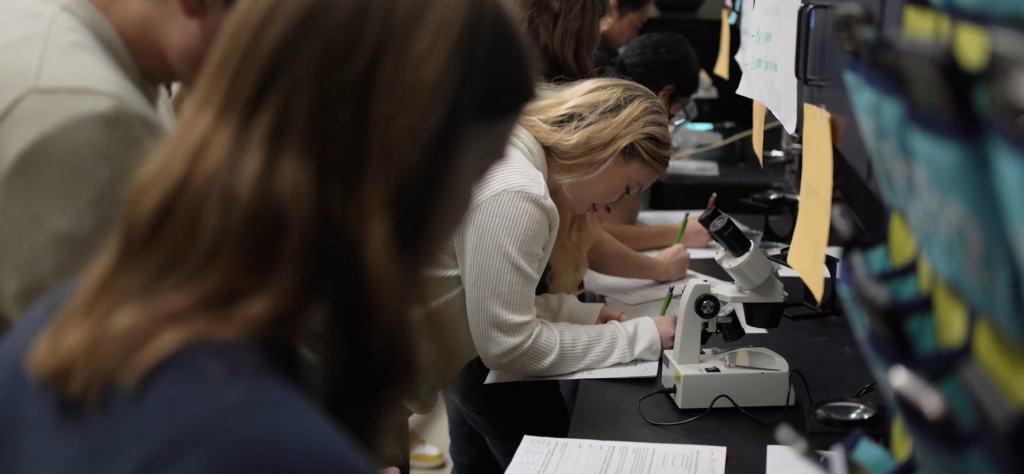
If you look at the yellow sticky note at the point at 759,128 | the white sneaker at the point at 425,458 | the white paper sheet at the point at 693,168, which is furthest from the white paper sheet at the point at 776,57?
the white sneaker at the point at 425,458

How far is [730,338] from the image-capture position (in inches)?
60.4

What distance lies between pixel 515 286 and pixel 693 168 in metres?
1.96

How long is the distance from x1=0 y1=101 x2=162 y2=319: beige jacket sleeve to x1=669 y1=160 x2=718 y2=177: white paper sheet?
2.57 m

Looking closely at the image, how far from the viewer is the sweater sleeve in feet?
4.75

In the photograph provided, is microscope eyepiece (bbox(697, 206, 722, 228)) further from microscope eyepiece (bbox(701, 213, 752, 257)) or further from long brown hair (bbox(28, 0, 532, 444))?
long brown hair (bbox(28, 0, 532, 444))

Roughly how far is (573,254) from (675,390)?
1.65ft

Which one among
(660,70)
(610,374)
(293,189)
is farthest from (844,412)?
(660,70)

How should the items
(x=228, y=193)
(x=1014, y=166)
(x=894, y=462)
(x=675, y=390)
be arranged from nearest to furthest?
(x=1014, y=166)
(x=228, y=193)
(x=894, y=462)
(x=675, y=390)

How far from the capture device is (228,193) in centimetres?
52

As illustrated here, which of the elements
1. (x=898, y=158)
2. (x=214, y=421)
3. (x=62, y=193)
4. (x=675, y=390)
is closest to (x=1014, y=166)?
(x=898, y=158)

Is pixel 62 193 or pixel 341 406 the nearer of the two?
pixel 341 406

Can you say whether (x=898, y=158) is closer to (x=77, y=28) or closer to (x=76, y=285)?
(x=76, y=285)

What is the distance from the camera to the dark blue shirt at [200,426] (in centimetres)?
46

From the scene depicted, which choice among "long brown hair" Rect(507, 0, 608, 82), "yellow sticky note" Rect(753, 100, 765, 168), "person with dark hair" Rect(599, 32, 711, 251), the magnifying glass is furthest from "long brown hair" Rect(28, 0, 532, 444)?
"person with dark hair" Rect(599, 32, 711, 251)
